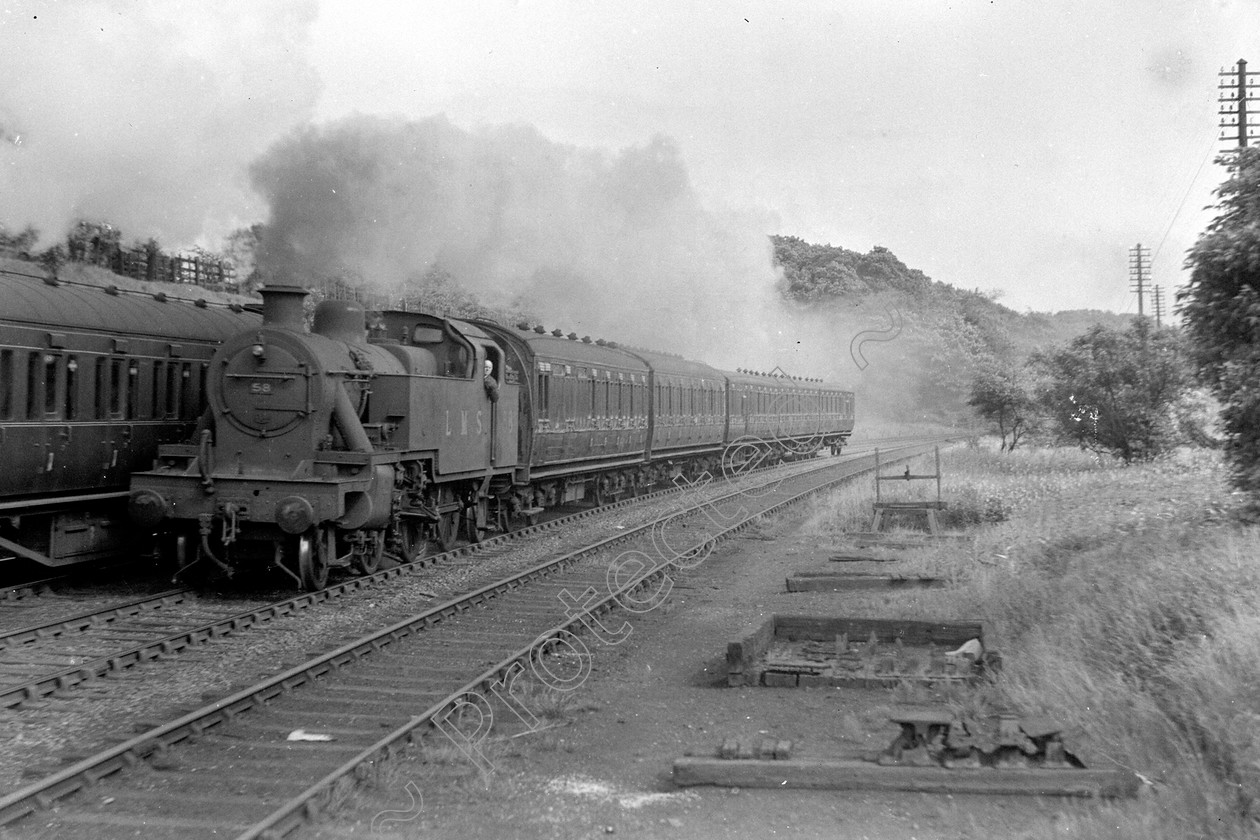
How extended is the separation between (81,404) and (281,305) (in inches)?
96.1

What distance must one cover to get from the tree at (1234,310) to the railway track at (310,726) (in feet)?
21.2

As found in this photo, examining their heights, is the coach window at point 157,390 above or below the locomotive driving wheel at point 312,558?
above

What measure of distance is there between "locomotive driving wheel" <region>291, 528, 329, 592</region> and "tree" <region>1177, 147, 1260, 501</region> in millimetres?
9434

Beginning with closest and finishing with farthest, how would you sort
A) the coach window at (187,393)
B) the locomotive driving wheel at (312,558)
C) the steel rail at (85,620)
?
the steel rail at (85,620) < the locomotive driving wheel at (312,558) < the coach window at (187,393)

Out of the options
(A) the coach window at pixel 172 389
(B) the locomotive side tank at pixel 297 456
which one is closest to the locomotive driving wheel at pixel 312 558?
(B) the locomotive side tank at pixel 297 456

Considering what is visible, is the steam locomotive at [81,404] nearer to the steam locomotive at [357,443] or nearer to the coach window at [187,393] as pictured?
the coach window at [187,393]

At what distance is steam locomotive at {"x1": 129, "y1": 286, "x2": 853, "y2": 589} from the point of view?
37.3 feet

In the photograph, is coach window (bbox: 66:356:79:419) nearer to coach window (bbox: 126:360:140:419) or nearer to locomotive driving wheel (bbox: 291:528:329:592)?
coach window (bbox: 126:360:140:419)

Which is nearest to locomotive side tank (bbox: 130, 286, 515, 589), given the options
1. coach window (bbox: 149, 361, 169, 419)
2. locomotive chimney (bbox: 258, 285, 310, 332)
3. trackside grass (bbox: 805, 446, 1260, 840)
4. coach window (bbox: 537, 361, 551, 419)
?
locomotive chimney (bbox: 258, 285, 310, 332)

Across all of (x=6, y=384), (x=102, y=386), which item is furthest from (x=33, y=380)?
(x=102, y=386)

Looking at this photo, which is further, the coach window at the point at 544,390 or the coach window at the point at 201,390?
the coach window at the point at 544,390

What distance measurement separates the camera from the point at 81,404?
11.9 meters

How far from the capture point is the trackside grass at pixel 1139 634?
5.49 meters

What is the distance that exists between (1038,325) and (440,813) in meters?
119
